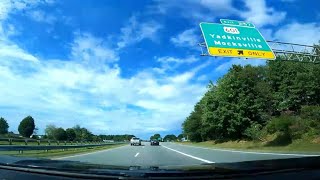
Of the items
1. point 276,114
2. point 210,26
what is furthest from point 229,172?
point 276,114

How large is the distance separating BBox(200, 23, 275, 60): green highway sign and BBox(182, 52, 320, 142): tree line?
2233cm

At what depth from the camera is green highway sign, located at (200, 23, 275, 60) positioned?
28.4m

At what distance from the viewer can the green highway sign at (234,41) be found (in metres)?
28.4

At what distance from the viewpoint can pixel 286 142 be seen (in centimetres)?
4725

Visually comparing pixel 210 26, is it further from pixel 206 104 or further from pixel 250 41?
pixel 206 104

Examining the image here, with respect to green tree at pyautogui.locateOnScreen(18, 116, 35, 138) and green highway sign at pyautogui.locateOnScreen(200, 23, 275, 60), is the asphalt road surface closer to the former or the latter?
green highway sign at pyautogui.locateOnScreen(200, 23, 275, 60)

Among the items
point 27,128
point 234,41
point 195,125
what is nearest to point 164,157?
point 234,41

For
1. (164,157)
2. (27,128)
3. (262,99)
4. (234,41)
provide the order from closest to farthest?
→ 1. (164,157)
2. (234,41)
3. (262,99)
4. (27,128)

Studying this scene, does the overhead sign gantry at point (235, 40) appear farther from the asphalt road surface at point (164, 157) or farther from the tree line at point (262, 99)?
the tree line at point (262, 99)

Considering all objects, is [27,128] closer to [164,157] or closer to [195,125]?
[195,125]

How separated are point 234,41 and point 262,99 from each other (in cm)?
3831

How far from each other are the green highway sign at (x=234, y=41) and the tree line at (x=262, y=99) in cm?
2233

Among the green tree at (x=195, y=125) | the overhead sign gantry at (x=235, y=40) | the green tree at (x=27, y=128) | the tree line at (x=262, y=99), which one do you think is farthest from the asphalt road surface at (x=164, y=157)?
the green tree at (x=195, y=125)

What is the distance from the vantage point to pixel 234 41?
2914 centimetres
